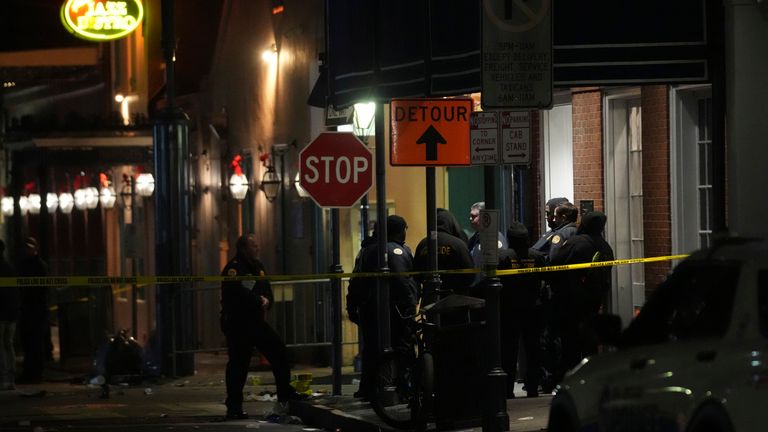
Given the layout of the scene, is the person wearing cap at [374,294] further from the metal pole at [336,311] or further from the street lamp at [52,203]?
the street lamp at [52,203]

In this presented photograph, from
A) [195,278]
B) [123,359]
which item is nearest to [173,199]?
[123,359]

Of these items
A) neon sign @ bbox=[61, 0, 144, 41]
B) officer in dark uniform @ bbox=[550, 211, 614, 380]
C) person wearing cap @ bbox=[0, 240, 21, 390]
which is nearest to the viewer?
officer in dark uniform @ bbox=[550, 211, 614, 380]

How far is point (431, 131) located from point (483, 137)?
0.91 m

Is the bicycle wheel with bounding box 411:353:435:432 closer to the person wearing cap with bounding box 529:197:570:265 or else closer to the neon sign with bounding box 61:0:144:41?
the person wearing cap with bounding box 529:197:570:265

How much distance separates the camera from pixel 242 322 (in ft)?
56.1

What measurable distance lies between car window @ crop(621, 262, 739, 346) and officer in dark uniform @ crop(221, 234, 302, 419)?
8.13 m

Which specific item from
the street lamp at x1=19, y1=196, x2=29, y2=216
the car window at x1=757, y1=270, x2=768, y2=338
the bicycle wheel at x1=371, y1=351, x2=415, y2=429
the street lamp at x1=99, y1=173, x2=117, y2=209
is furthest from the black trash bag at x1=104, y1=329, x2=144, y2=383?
the street lamp at x1=19, y1=196, x2=29, y2=216

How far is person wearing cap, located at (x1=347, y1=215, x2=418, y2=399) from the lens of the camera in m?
16.4

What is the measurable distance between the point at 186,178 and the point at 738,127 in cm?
1187

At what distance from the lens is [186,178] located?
24094mm

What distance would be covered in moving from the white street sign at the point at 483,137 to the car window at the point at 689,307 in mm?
4988

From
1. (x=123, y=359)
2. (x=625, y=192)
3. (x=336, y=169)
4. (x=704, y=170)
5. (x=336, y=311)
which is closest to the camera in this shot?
(x=336, y=169)

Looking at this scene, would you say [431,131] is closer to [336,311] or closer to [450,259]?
[450,259]

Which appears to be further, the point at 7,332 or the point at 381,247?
the point at 7,332
